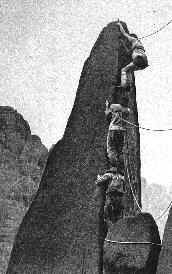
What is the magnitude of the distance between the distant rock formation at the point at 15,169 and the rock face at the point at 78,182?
4.95 metres

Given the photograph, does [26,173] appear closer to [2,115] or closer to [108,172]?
[2,115]

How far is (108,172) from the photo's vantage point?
22.9 ft

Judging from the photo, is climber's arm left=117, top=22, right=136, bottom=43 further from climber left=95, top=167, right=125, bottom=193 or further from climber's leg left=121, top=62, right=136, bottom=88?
climber left=95, top=167, right=125, bottom=193

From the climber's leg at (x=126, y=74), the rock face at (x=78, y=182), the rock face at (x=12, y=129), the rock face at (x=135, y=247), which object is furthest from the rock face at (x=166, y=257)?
the rock face at (x=12, y=129)

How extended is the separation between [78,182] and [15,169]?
656 centimetres

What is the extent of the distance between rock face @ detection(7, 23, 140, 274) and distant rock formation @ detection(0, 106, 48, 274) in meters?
4.95

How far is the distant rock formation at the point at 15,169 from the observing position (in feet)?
42.3

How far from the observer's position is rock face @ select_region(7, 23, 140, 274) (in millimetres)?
7309

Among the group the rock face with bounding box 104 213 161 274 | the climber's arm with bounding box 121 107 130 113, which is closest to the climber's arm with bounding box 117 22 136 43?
the climber's arm with bounding box 121 107 130 113

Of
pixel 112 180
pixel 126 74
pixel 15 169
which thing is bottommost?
pixel 112 180

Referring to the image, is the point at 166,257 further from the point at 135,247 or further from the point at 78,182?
the point at 78,182

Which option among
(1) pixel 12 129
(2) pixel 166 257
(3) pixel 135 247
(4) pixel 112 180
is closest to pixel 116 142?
(4) pixel 112 180

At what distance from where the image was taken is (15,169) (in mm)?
13906

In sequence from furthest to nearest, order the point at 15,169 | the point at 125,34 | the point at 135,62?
the point at 15,169 < the point at 125,34 < the point at 135,62
